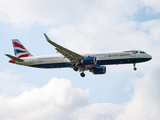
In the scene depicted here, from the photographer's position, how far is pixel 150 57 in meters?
55.2

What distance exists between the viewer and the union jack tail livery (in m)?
63.9

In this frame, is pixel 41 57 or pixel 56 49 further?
pixel 41 57

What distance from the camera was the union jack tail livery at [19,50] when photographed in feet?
210

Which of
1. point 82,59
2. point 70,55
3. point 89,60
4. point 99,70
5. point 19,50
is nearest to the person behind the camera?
point 89,60

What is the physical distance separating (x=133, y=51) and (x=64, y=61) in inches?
612

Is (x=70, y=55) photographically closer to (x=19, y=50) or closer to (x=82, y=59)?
(x=82, y=59)

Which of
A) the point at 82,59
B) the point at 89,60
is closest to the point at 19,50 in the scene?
the point at 82,59

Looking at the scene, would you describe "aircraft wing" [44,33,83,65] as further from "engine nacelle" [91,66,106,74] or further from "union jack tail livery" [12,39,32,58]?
"union jack tail livery" [12,39,32,58]

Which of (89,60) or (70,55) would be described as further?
(70,55)

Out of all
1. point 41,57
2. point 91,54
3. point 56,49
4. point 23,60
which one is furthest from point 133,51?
point 23,60

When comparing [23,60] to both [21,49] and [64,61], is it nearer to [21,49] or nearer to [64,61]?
[21,49]

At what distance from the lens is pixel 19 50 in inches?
2549

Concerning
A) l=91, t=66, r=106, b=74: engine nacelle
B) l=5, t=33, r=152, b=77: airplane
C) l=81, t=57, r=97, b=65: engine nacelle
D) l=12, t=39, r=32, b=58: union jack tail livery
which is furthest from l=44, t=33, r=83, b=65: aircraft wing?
l=12, t=39, r=32, b=58: union jack tail livery

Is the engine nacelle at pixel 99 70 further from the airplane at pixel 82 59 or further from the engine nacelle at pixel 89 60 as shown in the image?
the engine nacelle at pixel 89 60
